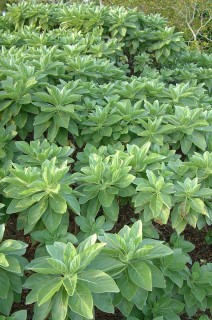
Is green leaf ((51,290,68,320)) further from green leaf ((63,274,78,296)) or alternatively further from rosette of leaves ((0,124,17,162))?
rosette of leaves ((0,124,17,162))

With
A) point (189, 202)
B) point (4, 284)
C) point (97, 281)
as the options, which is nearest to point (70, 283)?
point (97, 281)

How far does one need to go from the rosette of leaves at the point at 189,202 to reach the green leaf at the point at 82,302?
0.89m

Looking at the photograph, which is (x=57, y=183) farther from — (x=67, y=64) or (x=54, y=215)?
(x=67, y=64)

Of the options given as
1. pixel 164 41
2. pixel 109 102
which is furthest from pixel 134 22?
pixel 109 102

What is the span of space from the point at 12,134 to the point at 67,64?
42.9 inches

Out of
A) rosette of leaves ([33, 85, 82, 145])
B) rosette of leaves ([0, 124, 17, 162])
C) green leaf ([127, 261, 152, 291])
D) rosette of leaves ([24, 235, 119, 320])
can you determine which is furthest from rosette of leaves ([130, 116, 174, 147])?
rosette of leaves ([24, 235, 119, 320])

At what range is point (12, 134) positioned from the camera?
2.90 m

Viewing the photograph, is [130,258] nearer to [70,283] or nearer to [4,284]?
[70,283]

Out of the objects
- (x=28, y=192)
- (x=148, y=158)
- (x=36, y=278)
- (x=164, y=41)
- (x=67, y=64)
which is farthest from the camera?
(x=164, y=41)

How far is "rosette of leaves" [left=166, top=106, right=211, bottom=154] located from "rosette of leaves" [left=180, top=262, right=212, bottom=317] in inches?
32.3

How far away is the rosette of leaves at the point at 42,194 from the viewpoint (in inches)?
85.6

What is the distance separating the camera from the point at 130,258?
1.97 m

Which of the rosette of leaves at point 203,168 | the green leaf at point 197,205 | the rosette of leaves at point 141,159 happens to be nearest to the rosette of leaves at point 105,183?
the rosette of leaves at point 141,159

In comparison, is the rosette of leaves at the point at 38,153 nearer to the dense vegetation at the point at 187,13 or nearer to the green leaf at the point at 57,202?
the green leaf at the point at 57,202
